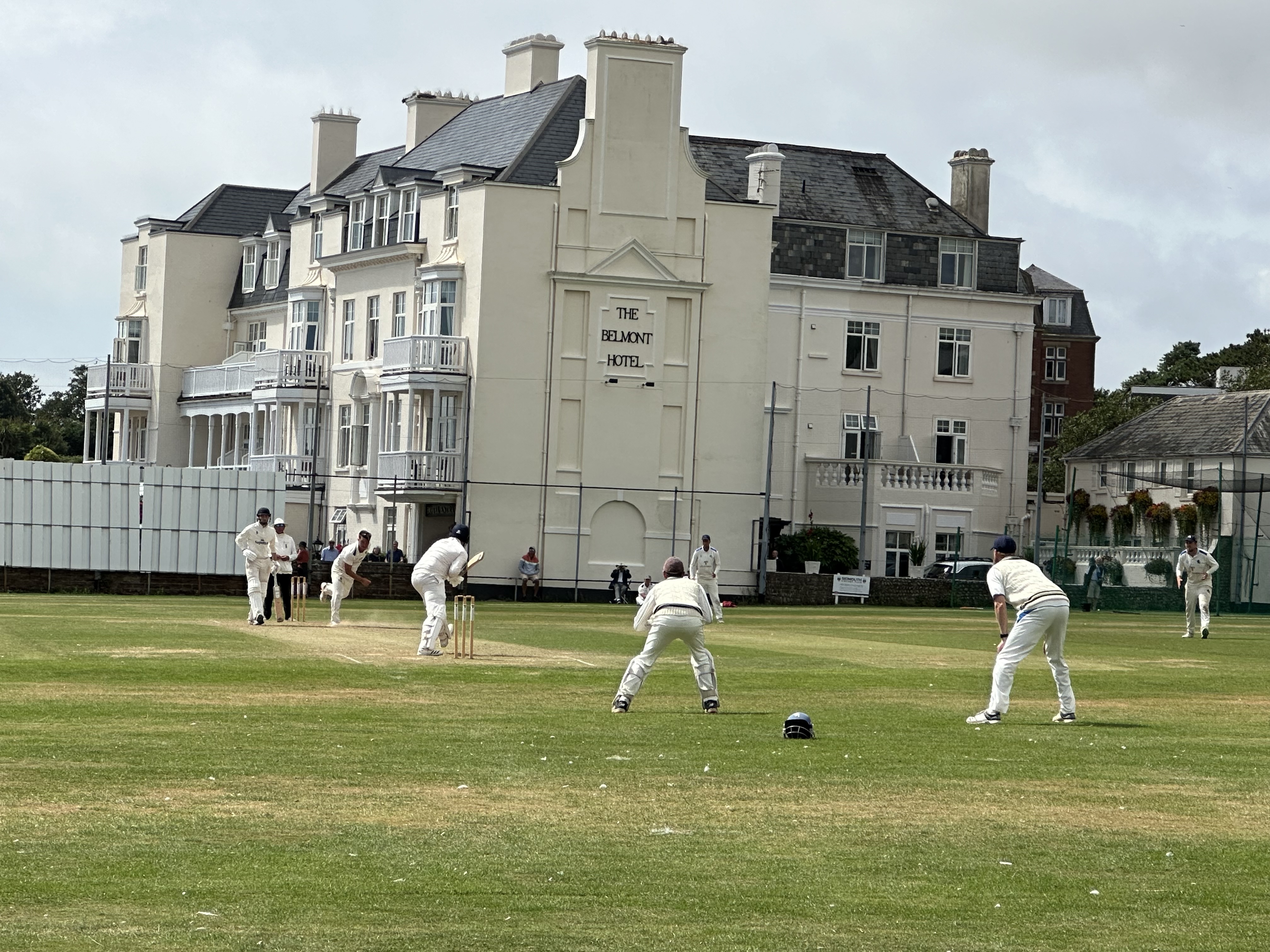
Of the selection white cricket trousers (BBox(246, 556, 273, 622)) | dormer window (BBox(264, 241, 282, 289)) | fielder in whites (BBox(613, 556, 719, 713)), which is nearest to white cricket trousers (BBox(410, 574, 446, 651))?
white cricket trousers (BBox(246, 556, 273, 622))

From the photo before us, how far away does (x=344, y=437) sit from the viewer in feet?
215

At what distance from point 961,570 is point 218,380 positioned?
2673 centimetres

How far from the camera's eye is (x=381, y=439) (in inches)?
A: 2485

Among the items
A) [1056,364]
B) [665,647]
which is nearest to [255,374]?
[1056,364]

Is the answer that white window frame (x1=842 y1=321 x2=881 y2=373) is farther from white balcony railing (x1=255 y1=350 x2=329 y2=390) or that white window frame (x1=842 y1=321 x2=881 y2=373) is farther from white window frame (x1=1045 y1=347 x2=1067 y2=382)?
white window frame (x1=1045 y1=347 x2=1067 y2=382)

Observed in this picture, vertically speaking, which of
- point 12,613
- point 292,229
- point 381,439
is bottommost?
point 12,613

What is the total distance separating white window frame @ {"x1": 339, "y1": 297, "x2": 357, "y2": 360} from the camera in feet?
216

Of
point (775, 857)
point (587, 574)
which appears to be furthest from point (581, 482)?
point (775, 857)

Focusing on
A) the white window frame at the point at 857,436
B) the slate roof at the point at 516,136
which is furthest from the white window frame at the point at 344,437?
the white window frame at the point at 857,436

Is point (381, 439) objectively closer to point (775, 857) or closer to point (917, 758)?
point (917, 758)

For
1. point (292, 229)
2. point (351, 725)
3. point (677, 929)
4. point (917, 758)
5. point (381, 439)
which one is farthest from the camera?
point (292, 229)

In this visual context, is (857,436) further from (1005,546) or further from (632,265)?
(1005,546)

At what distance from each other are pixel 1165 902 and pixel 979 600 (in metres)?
49.4

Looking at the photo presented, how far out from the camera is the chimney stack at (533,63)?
6519 centimetres
